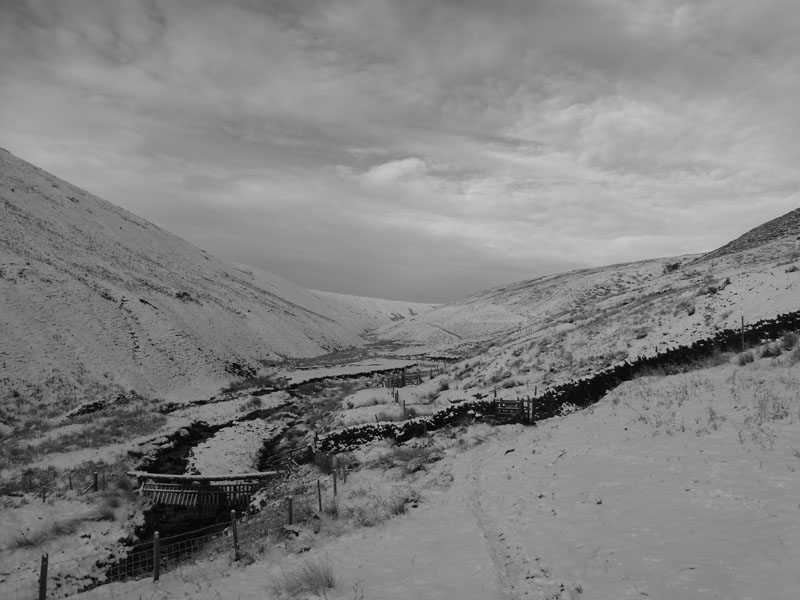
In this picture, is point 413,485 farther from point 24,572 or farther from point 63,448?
point 63,448

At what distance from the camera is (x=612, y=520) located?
8250mm

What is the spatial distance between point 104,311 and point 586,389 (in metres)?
40.7

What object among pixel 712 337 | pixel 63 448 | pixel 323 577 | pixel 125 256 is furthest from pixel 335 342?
pixel 323 577

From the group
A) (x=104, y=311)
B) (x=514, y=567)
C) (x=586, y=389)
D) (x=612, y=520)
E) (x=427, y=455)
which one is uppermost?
(x=104, y=311)

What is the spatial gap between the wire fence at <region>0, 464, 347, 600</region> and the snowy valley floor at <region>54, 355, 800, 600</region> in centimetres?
58

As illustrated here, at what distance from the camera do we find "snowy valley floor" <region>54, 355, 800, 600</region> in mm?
6352

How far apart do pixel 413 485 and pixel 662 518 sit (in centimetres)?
776

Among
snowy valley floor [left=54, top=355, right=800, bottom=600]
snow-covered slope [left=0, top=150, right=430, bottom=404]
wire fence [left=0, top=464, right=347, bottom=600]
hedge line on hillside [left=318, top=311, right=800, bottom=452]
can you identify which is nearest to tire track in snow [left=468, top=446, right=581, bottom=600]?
snowy valley floor [left=54, top=355, right=800, bottom=600]

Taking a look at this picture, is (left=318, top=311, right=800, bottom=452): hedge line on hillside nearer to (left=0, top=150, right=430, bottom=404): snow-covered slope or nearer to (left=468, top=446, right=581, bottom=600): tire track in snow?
(left=468, top=446, right=581, bottom=600): tire track in snow

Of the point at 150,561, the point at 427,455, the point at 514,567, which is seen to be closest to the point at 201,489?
the point at 150,561

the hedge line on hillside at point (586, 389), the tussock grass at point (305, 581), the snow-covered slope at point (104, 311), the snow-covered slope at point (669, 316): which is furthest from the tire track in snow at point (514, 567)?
the snow-covered slope at point (104, 311)

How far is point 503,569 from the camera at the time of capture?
777 centimetres

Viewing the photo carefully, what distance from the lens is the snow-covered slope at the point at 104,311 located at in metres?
32.0

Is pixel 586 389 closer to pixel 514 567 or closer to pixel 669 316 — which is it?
pixel 669 316
